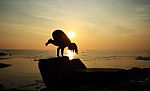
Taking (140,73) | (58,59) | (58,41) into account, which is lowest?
(140,73)

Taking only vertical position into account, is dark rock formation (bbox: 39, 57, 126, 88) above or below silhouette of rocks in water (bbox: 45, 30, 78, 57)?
below

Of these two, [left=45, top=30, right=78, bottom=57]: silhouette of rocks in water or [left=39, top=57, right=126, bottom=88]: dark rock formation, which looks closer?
[left=39, top=57, right=126, bottom=88]: dark rock formation

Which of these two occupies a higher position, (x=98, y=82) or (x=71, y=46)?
(x=71, y=46)

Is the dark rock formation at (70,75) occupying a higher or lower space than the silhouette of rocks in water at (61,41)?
lower

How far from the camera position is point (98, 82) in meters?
15.4

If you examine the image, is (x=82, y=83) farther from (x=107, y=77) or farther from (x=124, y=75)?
(x=124, y=75)

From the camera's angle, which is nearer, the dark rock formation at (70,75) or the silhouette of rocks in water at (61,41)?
the dark rock formation at (70,75)

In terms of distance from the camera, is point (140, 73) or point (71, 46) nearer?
point (71, 46)

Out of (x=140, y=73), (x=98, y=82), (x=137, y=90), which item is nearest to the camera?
(x=137, y=90)

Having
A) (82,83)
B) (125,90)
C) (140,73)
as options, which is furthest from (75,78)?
(140,73)

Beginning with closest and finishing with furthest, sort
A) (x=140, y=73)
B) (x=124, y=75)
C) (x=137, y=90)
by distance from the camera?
(x=137, y=90), (x=124, y=75), (x=140, y=73)

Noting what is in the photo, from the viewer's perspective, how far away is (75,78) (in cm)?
1563

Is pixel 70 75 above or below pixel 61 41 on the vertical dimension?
below

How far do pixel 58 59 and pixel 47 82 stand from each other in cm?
183
